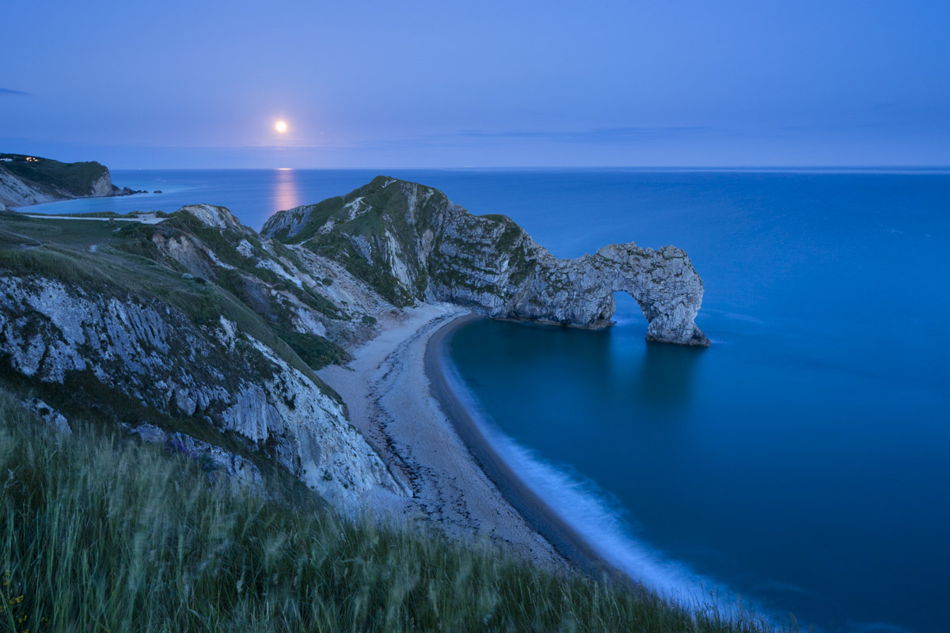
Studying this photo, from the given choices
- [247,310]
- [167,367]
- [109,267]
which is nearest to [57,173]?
[247,310]

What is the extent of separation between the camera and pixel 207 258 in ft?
153

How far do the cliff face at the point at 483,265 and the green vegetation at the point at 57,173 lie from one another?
97.1 metres

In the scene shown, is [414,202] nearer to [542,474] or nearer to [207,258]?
[207,258]

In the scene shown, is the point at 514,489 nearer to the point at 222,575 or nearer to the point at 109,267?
the point at 109,267

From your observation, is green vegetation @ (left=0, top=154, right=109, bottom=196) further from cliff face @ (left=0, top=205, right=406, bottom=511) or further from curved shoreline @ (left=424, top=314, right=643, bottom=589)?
curved shoreline @ (left=424, top=314, right=643, bottom=589)

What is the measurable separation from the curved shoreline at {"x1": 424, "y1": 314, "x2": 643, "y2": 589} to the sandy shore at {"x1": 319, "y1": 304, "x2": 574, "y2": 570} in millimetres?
233

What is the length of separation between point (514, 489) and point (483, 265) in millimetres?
48345

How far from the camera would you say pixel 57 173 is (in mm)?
145750

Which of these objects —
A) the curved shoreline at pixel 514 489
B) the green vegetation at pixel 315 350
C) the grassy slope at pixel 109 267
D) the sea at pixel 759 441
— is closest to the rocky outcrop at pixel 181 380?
the grassy slope at pixel 109 267

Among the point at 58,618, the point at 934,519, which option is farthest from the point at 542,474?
the point at 58,618

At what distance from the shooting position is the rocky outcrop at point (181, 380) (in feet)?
52.1

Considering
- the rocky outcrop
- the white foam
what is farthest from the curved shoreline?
the rocky outcrop

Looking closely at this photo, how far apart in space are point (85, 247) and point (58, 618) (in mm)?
38766

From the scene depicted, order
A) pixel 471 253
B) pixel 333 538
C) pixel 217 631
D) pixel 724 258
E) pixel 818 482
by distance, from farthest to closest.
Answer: pixel 724 258 → pixel 471 253 → pixel 818 482 → pixel 333 538 → pixel 217 631
